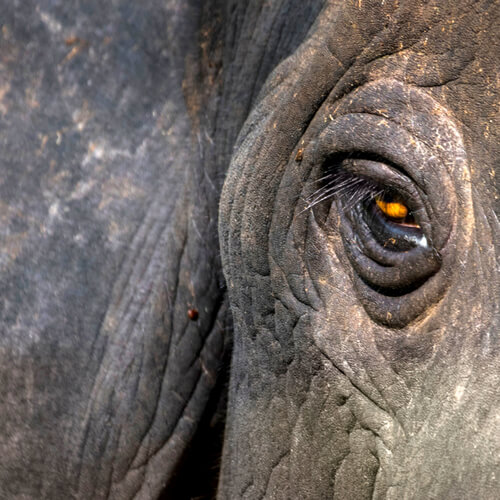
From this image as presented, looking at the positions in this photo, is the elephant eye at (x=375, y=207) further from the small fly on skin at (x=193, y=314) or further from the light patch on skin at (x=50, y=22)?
the light patch on skin at (x=50, y=22)

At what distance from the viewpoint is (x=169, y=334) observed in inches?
86.0

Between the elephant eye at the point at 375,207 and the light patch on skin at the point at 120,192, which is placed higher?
the light patch on skin at the point at 120,192

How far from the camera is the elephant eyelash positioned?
160 cm

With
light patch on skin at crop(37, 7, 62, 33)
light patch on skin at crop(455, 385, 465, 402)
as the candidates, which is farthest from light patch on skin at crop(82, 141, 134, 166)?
light patch on skin at crop(455, 385, 465, 402)

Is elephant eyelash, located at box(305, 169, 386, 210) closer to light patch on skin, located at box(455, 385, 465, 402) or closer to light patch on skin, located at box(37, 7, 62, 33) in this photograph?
light patch on skin, located at box(455, 385, 465, 402)

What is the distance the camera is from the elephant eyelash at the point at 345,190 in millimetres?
1597

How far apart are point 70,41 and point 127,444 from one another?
104cm

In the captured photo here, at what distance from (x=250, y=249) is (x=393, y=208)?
367 mm

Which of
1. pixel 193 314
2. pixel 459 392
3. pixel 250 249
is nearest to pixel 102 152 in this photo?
pixel 193 314

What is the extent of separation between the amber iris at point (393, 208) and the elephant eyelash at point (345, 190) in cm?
1

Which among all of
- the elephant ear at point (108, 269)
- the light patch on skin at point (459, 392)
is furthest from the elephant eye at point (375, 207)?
the elephant ear at point (108, 269)

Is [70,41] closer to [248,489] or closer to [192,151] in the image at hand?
[192,151]

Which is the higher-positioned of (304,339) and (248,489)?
(304,339)

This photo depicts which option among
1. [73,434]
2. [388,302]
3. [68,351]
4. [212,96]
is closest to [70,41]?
[212,96]
